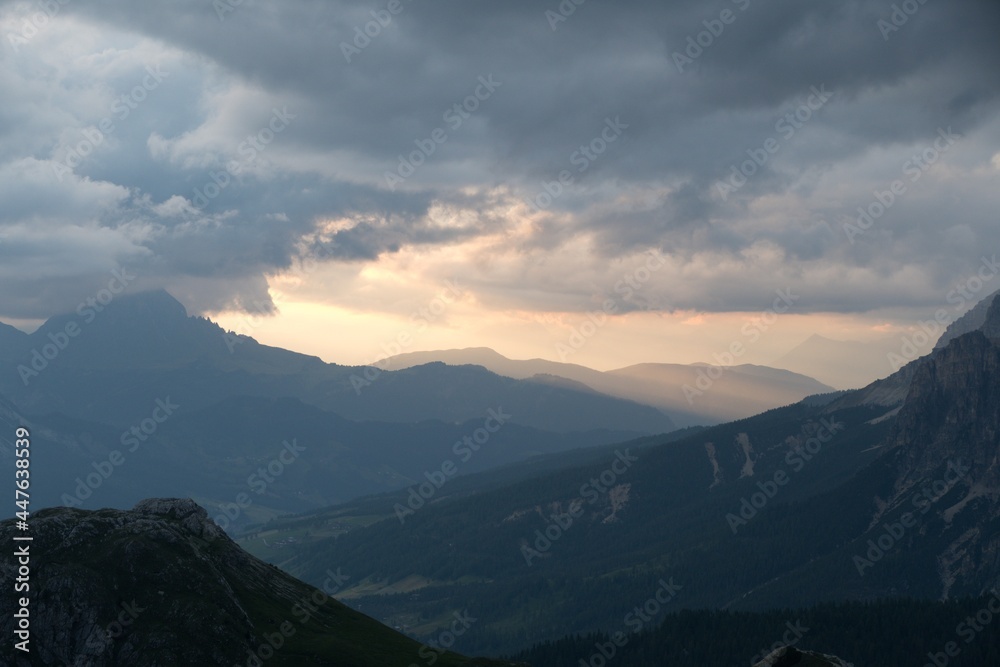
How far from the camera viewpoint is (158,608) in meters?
142

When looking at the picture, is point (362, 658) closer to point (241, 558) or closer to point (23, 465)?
point (241, 558)

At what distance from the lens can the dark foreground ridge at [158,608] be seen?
137 metres

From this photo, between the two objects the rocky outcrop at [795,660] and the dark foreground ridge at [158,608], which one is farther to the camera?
the dark foreground ridge at [158,608]

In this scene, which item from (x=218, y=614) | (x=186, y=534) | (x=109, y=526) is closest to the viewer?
(x=218, y=614)

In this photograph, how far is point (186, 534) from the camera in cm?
16600

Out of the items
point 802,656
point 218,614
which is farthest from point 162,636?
point 802,656

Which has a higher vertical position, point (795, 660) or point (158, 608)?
point (158, 608)

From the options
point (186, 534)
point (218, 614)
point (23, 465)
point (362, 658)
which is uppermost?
point (23, 465)

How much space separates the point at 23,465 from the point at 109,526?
61.7ft

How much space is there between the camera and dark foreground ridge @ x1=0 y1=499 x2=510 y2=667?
137375 millimetres

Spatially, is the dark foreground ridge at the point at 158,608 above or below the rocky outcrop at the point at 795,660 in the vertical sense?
above

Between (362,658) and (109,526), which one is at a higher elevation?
(109,526)

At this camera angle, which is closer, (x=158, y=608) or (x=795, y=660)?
(x=795, y=660)

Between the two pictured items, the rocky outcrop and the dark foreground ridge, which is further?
the dark foreground ridge
